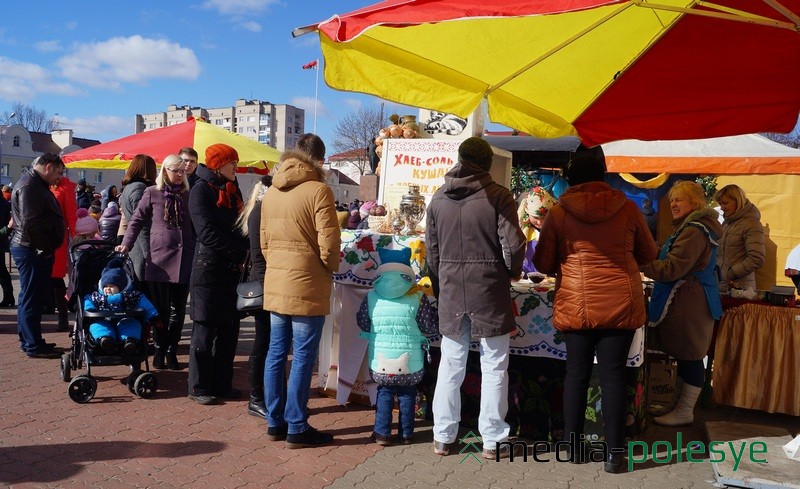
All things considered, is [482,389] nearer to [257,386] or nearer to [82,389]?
[257,386]

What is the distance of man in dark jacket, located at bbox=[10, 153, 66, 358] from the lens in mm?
6223

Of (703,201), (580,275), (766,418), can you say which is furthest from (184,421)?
(766,418)

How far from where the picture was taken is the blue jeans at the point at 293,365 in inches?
166

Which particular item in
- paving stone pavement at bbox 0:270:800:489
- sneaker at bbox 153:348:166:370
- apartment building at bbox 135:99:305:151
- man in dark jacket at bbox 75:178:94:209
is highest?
apartment building at bbox 135:99:305:151

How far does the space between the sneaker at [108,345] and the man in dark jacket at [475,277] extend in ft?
8.96

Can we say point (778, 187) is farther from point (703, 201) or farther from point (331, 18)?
point (331, 18)

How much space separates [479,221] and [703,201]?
2.07m

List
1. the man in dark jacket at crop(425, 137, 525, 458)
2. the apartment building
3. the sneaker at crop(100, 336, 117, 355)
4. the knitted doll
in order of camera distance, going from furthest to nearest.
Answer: the apartment building → the sneaker at crop(100, 336, 117, 355) → the knitted doll → the man in dark jacket at crop(425, 137, 525, 458)

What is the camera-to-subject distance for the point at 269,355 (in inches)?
171

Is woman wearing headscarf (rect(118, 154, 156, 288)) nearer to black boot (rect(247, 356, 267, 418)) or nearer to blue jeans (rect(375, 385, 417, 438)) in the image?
black boot (rect(247, 356, 267, 418))

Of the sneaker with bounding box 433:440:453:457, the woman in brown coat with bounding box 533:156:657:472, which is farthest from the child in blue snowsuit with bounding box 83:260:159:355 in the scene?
the woman in brown coat with bounding box 533:156:657:472

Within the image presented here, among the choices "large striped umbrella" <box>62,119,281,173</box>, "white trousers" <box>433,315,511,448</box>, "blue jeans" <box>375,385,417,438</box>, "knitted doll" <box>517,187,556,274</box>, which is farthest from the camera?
"large striped umbrella" <box>62,119,281,173</box>

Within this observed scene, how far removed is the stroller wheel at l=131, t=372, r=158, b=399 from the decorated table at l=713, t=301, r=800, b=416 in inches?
187

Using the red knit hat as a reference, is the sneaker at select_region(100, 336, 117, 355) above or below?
below
